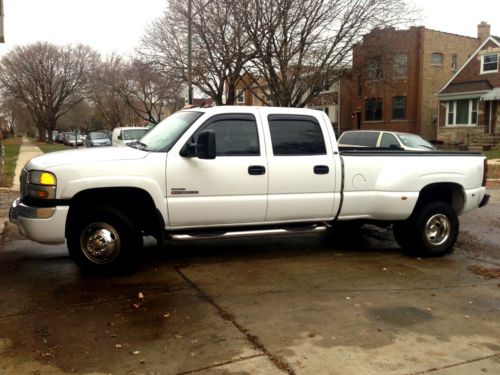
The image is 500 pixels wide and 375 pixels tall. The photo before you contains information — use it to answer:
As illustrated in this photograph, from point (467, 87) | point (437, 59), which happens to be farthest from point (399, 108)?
point (467, 87)

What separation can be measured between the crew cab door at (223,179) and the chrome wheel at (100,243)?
64 cm

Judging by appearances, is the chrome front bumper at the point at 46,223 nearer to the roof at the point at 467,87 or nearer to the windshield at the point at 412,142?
the windshield at the point at 412,142

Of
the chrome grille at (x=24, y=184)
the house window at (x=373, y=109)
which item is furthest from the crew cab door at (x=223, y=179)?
the house window at (x=373, y=109)

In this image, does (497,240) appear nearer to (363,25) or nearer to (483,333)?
(483,333)

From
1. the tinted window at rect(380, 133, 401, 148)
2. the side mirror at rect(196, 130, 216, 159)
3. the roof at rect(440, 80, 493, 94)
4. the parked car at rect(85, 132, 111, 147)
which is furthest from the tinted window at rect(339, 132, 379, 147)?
the parked car at rect(85, 132, 111, 147)

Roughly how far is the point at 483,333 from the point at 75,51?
58130 millimetres

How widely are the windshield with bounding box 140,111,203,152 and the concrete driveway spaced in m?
1.42

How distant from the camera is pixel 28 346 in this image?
389cm

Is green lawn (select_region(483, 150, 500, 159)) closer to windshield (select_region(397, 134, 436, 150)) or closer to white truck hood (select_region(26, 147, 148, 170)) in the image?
windshield (select_region(397, 134, 436, 150))

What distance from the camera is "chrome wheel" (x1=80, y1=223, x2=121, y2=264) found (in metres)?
5.54

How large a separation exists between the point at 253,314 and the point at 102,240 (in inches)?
76.8

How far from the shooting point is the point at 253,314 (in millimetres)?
4586

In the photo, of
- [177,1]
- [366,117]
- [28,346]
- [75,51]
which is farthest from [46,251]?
[75,51]

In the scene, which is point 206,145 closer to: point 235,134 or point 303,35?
point 235,134
